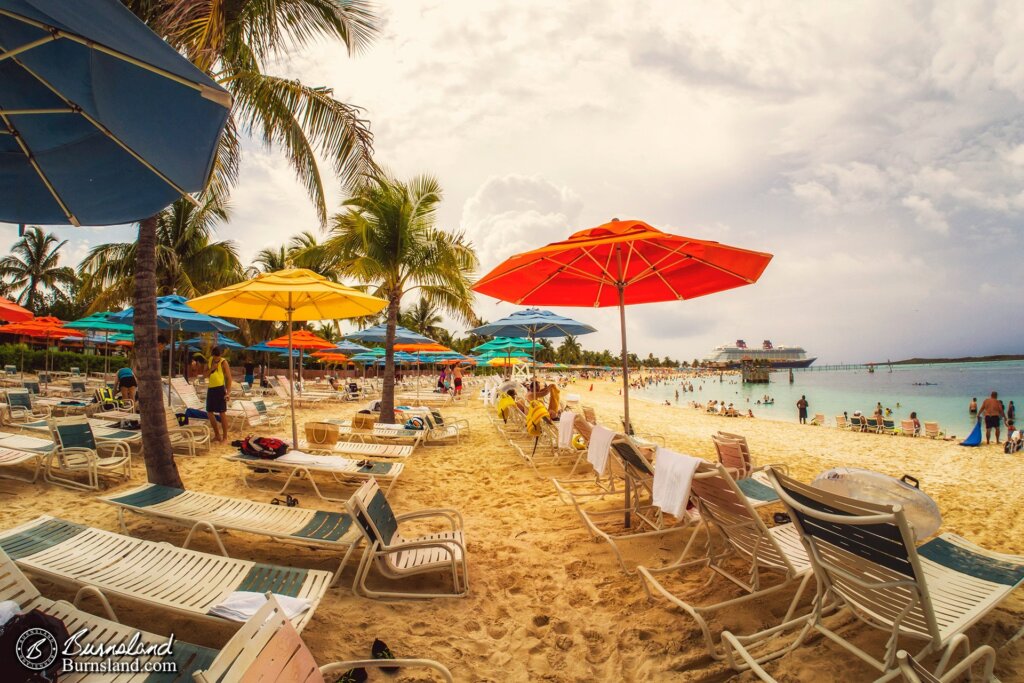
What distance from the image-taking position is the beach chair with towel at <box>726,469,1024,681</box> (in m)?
1.79

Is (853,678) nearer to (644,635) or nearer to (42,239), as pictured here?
(644,635)

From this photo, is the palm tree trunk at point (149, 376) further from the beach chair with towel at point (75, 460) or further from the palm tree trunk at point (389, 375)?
the palm tree trunk at point (389, 375)

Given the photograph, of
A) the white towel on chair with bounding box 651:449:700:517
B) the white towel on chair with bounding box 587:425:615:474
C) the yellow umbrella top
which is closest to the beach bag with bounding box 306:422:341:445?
the yellow umbrella top

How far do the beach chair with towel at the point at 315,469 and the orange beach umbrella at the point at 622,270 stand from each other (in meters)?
2.57

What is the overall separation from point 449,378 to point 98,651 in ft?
73.6

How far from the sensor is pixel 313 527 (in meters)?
3.66

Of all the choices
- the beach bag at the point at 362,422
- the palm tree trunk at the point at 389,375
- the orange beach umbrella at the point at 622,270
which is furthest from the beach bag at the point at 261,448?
the palm tree trunk at the point at 389,375

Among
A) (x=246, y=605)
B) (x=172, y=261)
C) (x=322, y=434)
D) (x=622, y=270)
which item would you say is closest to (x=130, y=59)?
(x=246, y=605)

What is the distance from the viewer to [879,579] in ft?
6.27

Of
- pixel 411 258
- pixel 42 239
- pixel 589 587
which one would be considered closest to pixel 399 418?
pixel 411 258

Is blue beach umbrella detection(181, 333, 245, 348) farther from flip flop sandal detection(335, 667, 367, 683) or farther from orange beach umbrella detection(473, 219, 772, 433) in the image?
flip flop sandal detection(335, 667, 367, 683)

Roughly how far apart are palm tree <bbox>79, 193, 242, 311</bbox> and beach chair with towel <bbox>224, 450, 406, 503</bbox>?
1501cm

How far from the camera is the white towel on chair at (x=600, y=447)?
429cm

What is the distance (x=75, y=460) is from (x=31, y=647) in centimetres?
498
